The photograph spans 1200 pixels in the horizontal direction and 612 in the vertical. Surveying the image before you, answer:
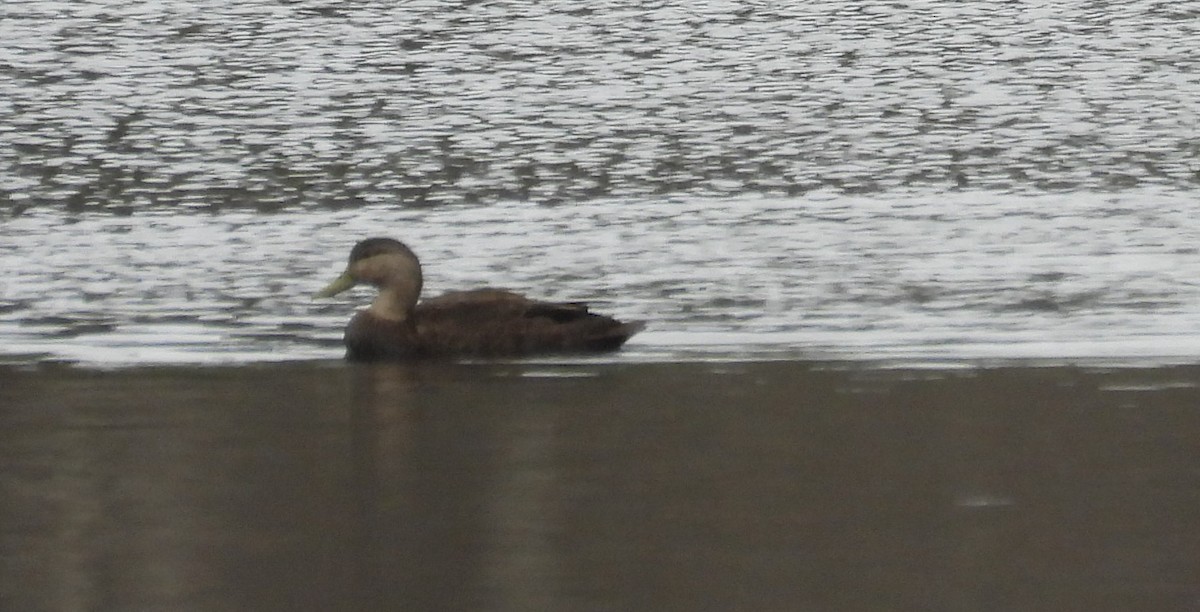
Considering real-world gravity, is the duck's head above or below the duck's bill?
above

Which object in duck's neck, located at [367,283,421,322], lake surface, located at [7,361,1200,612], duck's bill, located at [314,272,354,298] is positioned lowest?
duck's bill, located at [314,272,354,298]

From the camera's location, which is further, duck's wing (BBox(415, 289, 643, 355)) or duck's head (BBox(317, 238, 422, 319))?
Result: duck's head (BBox(317, 238, 422, 319))

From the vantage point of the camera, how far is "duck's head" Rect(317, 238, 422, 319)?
1066cm

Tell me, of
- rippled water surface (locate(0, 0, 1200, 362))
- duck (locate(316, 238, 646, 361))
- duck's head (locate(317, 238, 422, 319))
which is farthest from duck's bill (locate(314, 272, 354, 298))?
duck (locate(316, 238, 646, 361))

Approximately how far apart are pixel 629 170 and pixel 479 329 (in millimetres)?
6774

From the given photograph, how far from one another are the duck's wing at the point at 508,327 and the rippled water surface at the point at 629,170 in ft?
0.89

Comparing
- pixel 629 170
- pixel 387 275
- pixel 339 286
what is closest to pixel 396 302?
pixel 387 275

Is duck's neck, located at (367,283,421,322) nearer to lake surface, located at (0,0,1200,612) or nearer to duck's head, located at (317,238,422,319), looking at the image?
duck's head, located at (317,238,422,319)

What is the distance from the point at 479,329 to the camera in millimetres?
10453

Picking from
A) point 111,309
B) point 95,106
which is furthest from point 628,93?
point 111,309

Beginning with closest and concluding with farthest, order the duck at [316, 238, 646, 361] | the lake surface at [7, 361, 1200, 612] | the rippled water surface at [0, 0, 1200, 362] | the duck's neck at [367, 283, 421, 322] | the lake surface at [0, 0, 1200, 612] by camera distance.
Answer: the lake surface at [7, 361, 1200, 612]
the lake surface at [0, 0, 1200, 612]
the duck at [316, 238, 646, 361]
the duck's neck at [367, 283, 421, 322]
the rippled water surface at [0, 0, 1200, 362]

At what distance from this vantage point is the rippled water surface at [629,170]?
11.4 metres

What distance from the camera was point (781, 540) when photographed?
20.7 ft

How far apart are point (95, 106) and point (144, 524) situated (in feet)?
45.0
